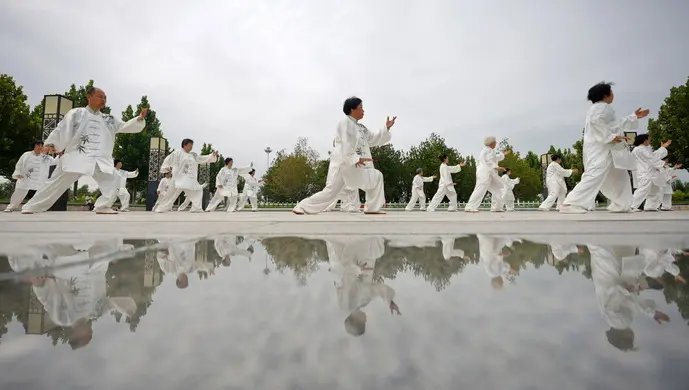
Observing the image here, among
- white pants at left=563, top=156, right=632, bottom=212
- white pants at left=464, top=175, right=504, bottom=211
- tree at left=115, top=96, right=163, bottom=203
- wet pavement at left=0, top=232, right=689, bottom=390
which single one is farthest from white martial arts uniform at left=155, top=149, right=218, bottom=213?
tree at left=115, top=96, right=163, bottom=203

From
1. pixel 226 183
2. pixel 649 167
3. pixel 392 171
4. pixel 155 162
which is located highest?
pixel 392 171

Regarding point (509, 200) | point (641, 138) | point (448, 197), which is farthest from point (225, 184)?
point (641, 138)

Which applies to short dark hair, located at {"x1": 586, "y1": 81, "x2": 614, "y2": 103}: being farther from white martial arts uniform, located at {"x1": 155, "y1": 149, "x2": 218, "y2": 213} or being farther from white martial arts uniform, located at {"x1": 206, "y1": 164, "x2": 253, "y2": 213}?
white martial arts uniform, located at {"x1": 206, "y1": 164, "x2": 253, "y2": 213}

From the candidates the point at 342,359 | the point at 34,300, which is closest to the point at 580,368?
the point at 342,359

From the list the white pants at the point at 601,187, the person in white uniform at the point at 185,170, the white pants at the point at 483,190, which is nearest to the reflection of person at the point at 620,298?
the white pants at the point at 601,187

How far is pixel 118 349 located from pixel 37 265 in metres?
0.88

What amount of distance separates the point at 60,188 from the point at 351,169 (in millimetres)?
5320

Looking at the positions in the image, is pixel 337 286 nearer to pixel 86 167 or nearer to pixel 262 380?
pixel 262 380

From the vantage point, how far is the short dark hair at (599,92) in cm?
648

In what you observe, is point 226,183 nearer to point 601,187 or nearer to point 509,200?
point 509,200

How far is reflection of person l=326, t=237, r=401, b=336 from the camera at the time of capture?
0.56m

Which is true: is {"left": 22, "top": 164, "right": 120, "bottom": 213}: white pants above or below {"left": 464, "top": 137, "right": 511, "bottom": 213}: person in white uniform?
below

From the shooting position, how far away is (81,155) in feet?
20.5

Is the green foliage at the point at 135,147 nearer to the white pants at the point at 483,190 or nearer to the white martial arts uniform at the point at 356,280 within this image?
the white pants at the point at 483,190
